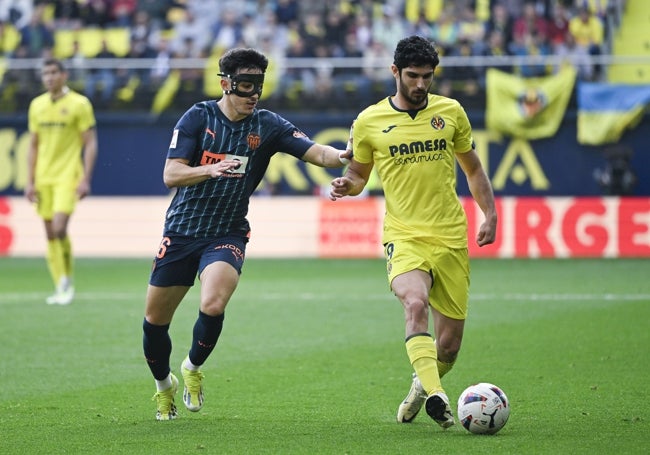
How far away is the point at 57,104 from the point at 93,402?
22.3 feet

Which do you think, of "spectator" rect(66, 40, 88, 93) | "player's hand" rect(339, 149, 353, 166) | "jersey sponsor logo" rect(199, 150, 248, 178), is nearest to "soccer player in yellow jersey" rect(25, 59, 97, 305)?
"jersey sponsor logo" rect(199, 150, 248, 178)

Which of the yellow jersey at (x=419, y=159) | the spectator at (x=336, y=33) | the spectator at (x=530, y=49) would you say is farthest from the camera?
the spectator at (x=336, y=33)

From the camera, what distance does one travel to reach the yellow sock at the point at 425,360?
22.0 ft

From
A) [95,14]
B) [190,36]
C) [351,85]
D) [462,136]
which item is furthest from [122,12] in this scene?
[462,136]

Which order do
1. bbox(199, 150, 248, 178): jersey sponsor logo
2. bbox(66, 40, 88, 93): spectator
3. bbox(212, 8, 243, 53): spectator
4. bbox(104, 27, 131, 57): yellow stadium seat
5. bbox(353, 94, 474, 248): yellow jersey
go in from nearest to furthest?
bbox(353, 94, 474, 248): yellow jersey
bbox(199, 150, 248, 178): jersey sponsor logo
bbox(66, 40, 88, 93): spectator
bbox(212, 8, 243, 53): spectator
bbox(104, 27, 131, 57): yellow stadium seat

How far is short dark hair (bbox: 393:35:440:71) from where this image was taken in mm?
7000

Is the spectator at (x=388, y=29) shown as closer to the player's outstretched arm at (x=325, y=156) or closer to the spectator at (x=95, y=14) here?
the spectator at (x=95, y=14)

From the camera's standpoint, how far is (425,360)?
22.3 ft

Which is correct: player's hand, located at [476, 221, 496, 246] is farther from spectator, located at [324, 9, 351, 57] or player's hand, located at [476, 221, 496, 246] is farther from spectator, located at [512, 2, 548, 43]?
spectator, located at [324, 9, 351, 57]

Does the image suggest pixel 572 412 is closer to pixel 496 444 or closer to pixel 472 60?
pixel 496 444

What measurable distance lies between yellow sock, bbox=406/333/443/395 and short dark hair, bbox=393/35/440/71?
155 cm

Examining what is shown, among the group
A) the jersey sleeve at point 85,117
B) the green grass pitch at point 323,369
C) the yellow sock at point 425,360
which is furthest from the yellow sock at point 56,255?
the yellow sock at point 425,360

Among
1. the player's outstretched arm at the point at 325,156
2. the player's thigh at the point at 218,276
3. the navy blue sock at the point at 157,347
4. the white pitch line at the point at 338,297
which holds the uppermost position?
the player's outstretched arm at the point at 325,156

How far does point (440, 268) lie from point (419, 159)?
654mm
